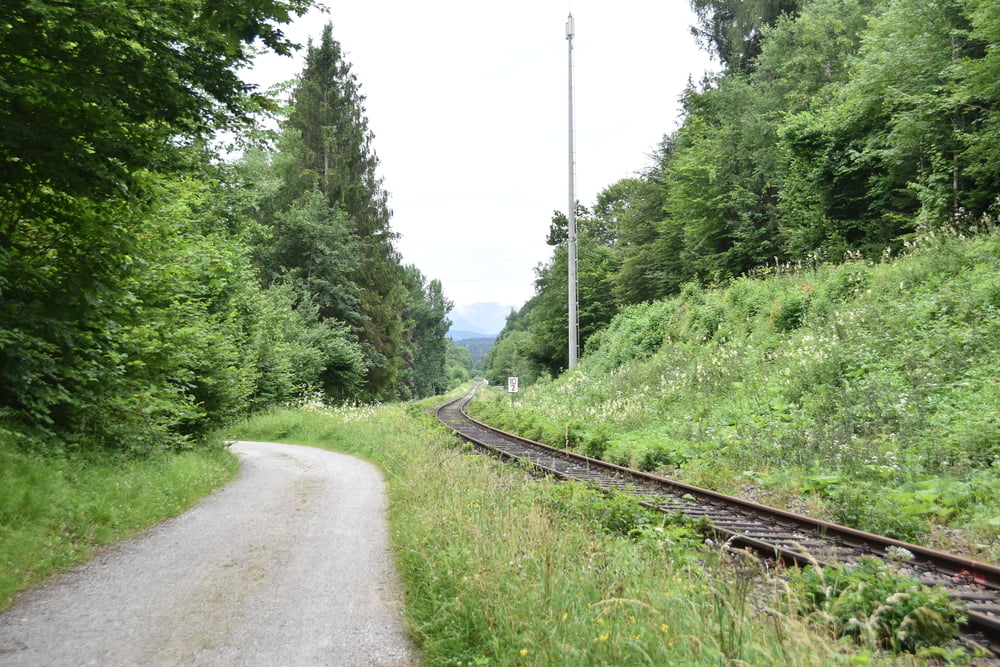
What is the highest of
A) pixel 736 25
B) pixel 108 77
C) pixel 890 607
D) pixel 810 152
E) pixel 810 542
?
pixel 736 25

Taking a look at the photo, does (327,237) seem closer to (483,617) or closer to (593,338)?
(593,338)

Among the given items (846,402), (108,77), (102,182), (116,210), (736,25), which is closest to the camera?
(108,77)

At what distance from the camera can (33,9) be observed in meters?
4.30

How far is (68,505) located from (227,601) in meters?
3.21

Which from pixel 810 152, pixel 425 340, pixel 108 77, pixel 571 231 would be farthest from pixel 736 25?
pixel 425 340

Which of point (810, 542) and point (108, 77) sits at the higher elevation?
point (108, 77)

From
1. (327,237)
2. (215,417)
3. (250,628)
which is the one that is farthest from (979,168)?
(327,237)

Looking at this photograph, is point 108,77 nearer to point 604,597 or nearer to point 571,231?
point 604,597

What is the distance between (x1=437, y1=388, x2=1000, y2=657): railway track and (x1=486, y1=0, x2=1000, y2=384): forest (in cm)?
1083

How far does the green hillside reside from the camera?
7301 millimetres

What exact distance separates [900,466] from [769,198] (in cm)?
1974

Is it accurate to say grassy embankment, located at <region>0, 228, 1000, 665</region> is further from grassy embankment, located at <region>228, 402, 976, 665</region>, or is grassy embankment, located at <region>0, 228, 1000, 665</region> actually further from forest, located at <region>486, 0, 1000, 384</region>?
forest, located at <region>486, 0, 1000, 384</region>

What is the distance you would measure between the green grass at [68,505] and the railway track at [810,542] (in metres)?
6.52

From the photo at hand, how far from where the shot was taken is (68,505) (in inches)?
272
